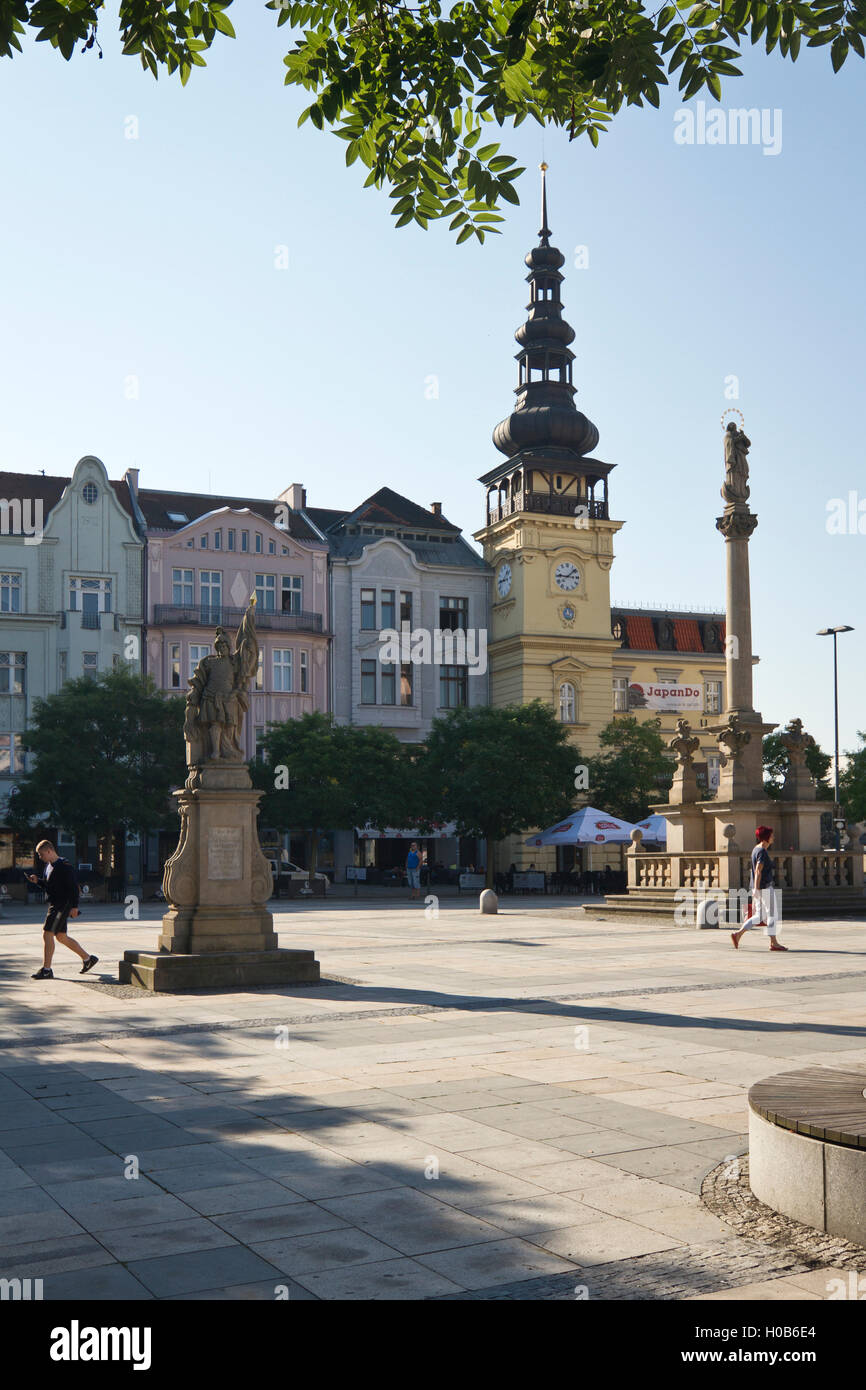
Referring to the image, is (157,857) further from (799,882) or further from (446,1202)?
(446,1202)

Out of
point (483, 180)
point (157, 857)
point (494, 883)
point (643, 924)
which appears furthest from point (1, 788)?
point (483, 180)

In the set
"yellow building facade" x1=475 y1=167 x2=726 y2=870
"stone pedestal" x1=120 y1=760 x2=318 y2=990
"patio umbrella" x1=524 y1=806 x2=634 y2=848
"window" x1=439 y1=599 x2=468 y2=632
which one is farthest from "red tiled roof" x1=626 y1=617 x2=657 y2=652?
"stone pedestal" x1=120 y1=760 x2=318 y2=990

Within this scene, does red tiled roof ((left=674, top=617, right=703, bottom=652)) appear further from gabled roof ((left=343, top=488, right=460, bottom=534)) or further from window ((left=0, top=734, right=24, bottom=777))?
window ((left=0, top=734, right=24, bottom=777))

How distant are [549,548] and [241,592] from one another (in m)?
14.6

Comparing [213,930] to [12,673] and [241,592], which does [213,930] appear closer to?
[12,673]

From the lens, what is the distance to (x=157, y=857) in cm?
5181

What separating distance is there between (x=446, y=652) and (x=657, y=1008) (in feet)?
158

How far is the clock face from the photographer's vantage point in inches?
2361

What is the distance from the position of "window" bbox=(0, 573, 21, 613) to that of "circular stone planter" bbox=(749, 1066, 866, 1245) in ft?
161

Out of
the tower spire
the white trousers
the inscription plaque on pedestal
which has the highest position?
the tower spire

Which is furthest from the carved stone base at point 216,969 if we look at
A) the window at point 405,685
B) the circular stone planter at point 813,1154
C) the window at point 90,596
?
the window at point 405,685

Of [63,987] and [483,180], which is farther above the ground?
[483,180]

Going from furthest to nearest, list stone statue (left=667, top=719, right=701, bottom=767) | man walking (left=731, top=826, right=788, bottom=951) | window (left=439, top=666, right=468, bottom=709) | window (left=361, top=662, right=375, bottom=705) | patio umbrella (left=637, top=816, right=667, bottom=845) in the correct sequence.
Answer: window (left=439, top=666, right=468, bottom=709), window (left=361, top=662, right=375, bottom=705), patio umbrella (left=637, top=816, right=667, bottom=845), stone statue (left=667, top=719, right=701, bottom=767), man walking (left=731, top=826, right=788, bottom=951)

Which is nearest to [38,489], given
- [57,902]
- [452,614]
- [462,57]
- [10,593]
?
[10,593]
